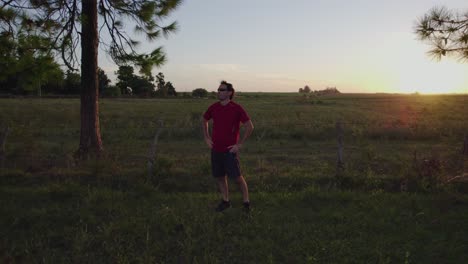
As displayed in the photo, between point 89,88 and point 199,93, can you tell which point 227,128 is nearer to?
point 89,88

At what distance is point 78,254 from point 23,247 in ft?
2.53

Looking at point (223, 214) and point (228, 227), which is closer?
point (228, 227)

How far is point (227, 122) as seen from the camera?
17.4ft

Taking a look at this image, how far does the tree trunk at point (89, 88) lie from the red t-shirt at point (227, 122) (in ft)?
15.2

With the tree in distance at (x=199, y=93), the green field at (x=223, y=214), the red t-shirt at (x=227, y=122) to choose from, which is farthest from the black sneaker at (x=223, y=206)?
the tree in distance at (x=199, y=93)

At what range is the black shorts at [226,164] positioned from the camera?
5.37 meters

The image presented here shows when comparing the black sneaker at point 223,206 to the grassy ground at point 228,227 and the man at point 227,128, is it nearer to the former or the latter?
the grassy ground at point 228,227

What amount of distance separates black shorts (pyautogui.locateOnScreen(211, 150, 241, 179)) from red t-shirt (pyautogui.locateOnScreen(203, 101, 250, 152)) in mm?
99

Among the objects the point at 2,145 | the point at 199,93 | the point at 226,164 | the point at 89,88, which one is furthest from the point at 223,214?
the point at 199,93

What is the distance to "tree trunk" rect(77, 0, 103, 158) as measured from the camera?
29.2ft

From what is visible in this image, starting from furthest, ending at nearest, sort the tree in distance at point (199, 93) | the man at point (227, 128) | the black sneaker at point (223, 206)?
the tree in distance at point (199, 93), the black sneaker at point (223, 206), the man at point (227, 128)

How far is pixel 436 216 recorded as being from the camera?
5.63m

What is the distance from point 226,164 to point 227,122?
0.61 metres

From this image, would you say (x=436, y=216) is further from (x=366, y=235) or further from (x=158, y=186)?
(x=158, y=186)
